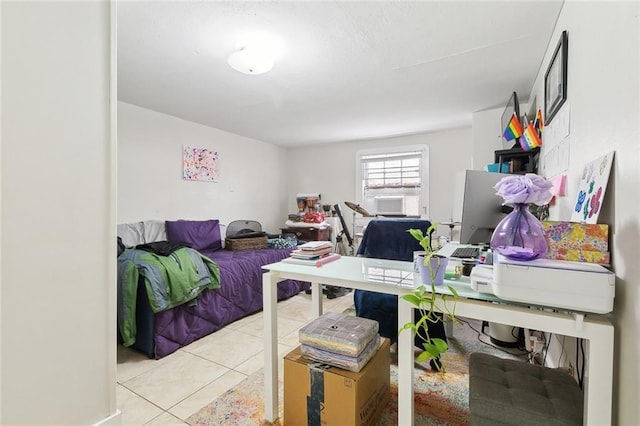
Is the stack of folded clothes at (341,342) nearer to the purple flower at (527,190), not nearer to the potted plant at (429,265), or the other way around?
the potted plant at (429,265)

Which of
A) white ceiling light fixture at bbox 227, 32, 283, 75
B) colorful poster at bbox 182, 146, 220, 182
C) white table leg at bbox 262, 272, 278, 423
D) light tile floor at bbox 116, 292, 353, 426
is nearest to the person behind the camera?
white table leg at bbox 262, 272, 278, 423

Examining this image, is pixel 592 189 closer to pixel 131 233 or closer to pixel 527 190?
pixel 527 190

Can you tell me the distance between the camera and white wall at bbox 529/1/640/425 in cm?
79

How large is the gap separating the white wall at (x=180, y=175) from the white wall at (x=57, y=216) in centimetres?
235

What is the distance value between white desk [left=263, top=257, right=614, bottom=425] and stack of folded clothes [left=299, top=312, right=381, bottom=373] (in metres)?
0.19

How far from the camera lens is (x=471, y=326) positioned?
→ 2.65 m

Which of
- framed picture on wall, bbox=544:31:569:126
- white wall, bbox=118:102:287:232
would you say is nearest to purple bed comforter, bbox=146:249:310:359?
white wall, bbox=118:102:287:232

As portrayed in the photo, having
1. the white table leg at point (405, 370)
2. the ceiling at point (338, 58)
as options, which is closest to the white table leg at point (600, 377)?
the white table leg at point (405, 370)

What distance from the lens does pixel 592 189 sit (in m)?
1.07

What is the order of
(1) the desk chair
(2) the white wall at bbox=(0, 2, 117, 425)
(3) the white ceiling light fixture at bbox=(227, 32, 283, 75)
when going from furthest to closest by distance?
(1) the desk chair → (3) the white ceiling light fixture at bbox=(227, 32, 283, 75) → (2) the white wall at bbox=(0, 2, 117, 425)

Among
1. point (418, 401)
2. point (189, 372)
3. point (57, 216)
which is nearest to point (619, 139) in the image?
point (418, 401)

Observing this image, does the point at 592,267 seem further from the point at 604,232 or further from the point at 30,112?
the point at 30,112

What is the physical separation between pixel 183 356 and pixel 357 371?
151 cm

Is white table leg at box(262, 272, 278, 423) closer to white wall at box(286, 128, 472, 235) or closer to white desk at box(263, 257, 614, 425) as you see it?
white desk at box(263, 257, 614, 425)
